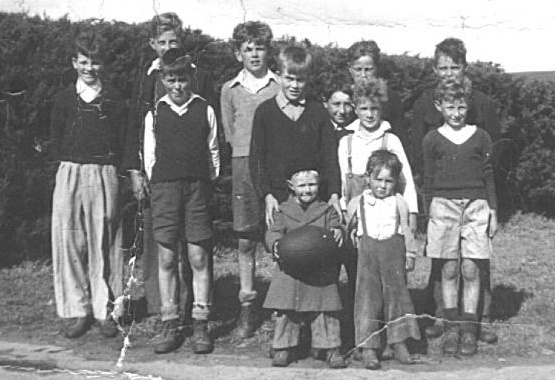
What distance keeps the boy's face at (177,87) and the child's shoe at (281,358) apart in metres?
1.84

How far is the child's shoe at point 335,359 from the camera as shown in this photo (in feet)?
19.5

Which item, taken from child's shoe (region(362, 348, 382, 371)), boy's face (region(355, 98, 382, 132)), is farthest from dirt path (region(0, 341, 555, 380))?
boy's face (region(355, 98, 382, 132))

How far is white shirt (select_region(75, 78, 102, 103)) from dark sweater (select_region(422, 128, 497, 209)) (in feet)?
8.03

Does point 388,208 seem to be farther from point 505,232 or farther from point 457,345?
point 505,232

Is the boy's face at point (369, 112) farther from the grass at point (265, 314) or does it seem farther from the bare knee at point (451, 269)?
the grass at point (265, 314)

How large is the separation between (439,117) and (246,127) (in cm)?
141

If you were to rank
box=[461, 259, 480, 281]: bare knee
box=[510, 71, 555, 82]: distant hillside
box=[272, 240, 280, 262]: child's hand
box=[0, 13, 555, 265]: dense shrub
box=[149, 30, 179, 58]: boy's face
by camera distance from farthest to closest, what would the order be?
box=[510, 71, 555, 82]: distant hillside < box=[0, 13, 555, 265]: dense shrub < box=[149, 30, 179, 58]: boy's face < box=[461, 259, 480, 281]: bare knee < box=[272, 240, 280, 262]: child's hand

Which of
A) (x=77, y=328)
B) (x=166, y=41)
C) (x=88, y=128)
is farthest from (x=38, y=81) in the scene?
(x=77, y=328)

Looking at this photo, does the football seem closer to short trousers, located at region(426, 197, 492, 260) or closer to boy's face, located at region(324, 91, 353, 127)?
short trousers, located at region(426, 197, 492, 260)

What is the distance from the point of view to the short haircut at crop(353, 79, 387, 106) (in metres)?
6.14

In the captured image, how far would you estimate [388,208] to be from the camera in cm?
600

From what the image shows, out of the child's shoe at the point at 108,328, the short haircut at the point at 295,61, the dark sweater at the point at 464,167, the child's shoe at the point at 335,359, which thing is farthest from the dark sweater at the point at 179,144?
Result: the dark sweater at the point at 464,167

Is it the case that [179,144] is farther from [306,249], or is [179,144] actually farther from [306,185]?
[306,249]

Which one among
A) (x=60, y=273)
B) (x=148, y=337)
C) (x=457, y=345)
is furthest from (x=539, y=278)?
(x=60, y=273)
